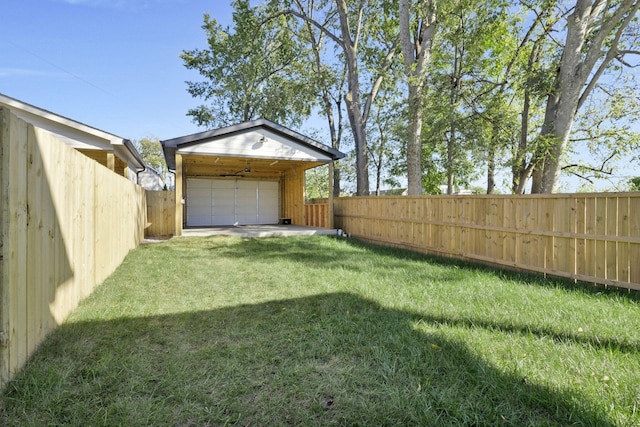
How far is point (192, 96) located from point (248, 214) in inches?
370

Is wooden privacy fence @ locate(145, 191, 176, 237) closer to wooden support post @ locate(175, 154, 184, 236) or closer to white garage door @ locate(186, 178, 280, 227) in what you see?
wooden support post @ locate(175, 154, 184, 236)

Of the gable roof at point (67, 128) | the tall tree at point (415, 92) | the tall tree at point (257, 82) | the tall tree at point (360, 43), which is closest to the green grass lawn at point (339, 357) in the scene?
the tall tree at point (415, 92)

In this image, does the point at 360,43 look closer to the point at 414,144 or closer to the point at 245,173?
the point at 245,173

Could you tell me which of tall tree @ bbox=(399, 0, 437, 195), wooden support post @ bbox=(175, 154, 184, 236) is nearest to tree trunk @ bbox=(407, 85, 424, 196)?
tall tree @ bbox=(399, 0, 437, 195)

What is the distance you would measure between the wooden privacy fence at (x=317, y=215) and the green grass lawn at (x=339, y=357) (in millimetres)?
7545

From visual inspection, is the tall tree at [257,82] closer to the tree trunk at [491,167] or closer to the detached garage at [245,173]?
the detached garage at [245,173]

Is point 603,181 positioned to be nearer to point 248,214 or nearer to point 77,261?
point 248,214

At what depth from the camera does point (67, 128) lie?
8.41 metres

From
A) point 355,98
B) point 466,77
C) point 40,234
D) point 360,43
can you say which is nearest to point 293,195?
point 355,98

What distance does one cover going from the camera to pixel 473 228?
20.9 ft

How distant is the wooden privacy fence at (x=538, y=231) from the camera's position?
14.0 ft

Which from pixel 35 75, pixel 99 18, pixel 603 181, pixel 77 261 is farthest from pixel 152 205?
pixel 35 75

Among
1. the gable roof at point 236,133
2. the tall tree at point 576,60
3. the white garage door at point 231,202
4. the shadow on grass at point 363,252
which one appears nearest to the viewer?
the shadow on grass at point 363,252

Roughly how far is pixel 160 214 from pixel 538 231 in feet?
36.3
